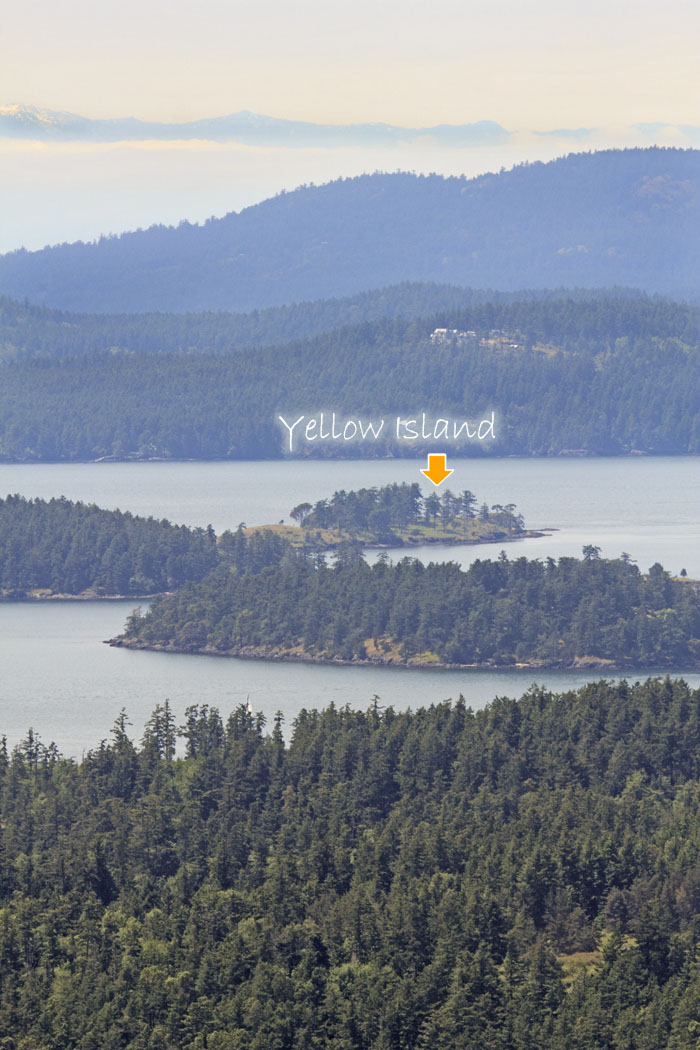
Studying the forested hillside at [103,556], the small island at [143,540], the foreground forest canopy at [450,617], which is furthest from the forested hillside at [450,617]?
the small island at [143,540]

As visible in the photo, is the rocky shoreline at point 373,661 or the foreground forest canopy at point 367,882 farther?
the rocky shoreline at point 373,661

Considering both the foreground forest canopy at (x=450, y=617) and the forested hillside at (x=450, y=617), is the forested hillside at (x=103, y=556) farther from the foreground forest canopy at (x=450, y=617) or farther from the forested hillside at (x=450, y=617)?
the foreground forest canopy at (x=450, y=617)

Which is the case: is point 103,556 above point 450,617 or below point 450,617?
above

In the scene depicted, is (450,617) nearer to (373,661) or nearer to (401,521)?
(373,661)

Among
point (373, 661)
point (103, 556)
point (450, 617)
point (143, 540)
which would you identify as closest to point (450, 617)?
point (450, 617)

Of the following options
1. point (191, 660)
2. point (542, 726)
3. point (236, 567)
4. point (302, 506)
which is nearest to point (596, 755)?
point (542, 726)

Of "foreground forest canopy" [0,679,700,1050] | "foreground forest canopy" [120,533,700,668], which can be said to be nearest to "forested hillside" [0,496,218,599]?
"foreground forest canopy" [120,533,700,668]
